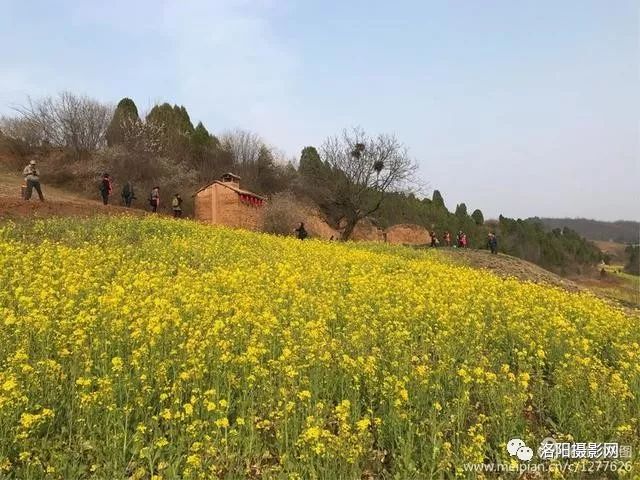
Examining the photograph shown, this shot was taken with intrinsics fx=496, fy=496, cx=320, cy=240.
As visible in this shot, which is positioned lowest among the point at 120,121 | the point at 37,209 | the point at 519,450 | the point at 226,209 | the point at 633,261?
the point at 633,261

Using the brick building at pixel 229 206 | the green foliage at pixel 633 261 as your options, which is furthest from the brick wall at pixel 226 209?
the green foliage at pixel 633 261

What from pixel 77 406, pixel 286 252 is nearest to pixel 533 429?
pixel 77 406

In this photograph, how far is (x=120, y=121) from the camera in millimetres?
43000

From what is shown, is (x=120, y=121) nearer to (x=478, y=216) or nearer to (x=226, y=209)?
(x=226, y=209)

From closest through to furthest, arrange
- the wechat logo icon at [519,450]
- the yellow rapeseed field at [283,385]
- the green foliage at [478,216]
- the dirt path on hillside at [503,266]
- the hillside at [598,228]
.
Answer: the yellow rapeseed field at [283,385]
the wechat logo icon at [519,450]
the dirt path on hillside at [503,266]
the green foliage at [478,216]
the hillside at [598,228]

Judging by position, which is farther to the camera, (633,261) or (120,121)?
(633,261)

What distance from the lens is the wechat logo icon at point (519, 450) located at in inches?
164

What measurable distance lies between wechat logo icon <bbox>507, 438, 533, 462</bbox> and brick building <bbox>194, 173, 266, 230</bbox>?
1029 inches

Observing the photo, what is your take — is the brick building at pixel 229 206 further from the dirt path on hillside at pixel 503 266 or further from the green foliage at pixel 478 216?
the green foliage at pixel 478 216

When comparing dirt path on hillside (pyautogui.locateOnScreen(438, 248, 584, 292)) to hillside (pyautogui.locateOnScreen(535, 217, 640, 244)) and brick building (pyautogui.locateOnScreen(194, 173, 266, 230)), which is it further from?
hillside (pyautogui.locateOnScreen(535, 217, 640, 244))

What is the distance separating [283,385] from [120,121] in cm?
4347

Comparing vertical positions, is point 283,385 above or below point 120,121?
below

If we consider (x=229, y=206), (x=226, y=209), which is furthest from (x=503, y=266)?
(x=226, y=209)

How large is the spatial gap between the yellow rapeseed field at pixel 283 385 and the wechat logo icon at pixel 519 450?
0.46 feet
